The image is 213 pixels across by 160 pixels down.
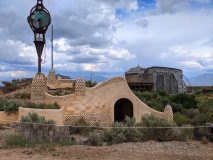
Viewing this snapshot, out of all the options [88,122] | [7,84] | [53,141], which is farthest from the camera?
[7,84]

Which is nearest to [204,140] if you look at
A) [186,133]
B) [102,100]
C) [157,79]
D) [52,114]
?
[186,133]

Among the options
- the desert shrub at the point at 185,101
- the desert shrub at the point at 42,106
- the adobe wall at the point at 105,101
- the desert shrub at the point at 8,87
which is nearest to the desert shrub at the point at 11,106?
the desert shrub at the point at 42,106

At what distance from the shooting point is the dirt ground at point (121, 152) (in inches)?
468

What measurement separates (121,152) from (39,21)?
14674mm

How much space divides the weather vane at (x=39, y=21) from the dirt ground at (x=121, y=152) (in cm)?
1255

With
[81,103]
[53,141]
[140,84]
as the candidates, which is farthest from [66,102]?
[140,84]

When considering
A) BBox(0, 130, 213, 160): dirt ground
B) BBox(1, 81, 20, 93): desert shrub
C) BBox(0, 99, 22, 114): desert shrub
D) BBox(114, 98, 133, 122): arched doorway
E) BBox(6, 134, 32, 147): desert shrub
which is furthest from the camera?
BBox(1, 81, 20, 93): desert shrub

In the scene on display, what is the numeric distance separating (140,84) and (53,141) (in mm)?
40559

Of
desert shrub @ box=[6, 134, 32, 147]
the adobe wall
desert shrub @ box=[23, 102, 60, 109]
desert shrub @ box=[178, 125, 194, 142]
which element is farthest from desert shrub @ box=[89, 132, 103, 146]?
desert shrub @ box=[23, 102, 60, 109]

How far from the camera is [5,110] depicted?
23016mm

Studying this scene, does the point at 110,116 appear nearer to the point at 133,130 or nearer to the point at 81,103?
the point at 81,103

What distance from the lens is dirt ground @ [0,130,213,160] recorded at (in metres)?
11.9

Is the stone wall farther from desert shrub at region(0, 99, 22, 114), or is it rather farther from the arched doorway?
the arched doorway

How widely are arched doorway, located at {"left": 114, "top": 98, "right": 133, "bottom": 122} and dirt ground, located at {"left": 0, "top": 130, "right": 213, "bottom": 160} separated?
9387mm
